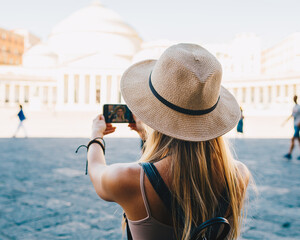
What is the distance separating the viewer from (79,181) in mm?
→ 6266

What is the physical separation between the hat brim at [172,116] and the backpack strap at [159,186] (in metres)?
0.17

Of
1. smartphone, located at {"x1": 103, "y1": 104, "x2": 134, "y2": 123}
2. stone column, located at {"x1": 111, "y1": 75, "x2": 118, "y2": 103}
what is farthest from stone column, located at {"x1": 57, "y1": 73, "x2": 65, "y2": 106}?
smartphone, located at {"x1": 103, "y1": 104, "x2": 134, "y2": 123}

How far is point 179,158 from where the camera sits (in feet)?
4.63

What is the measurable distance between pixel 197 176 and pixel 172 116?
0.28m

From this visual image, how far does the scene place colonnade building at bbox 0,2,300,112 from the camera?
5472cm

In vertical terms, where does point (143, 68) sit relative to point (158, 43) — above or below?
above

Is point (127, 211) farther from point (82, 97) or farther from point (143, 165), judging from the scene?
point (82, 97)

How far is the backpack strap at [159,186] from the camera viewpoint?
4.41 ft

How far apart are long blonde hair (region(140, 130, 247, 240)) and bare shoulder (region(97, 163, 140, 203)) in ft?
0.50

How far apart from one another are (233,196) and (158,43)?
7144 cm

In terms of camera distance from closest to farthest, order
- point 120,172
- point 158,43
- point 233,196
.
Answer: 1. point 120,172
2. point 233,196
3. point 158,43

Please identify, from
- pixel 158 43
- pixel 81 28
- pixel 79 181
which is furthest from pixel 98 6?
pixel 79 181

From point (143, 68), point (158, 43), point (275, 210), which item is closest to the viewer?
point (143, 68)

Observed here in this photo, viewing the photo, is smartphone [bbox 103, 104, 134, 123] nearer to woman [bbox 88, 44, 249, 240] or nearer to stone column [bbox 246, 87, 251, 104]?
woman [bbox 88, 44, 249, 240]
